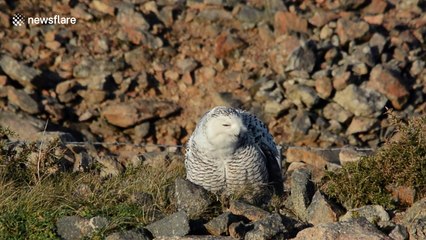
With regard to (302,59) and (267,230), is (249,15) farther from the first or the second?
(267,230)

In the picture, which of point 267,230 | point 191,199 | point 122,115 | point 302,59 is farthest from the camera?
point 302,59

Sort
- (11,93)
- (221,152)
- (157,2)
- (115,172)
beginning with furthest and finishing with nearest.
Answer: (157,2) → (11,93) → (115,172) → (221,152)

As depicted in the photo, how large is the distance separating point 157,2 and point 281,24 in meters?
2.58

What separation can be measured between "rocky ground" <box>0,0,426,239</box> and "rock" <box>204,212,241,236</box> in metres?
6.68

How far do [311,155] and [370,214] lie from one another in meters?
5.61

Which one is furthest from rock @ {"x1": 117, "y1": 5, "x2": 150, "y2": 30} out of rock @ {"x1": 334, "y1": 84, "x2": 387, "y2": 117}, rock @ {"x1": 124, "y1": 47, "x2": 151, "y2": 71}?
rock @ {"x1": 334, "y1": 84, "x2": 387, "y2": 117}

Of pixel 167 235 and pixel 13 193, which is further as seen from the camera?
pixel 13 193

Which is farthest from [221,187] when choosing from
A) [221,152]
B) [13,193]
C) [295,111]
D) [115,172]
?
[295,111]

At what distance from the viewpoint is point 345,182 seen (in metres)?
7.30

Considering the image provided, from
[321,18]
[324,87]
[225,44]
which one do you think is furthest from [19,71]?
[321,18]

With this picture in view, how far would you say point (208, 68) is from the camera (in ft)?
51.6

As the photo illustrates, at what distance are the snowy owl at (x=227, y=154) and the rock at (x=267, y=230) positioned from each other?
1.30 metres

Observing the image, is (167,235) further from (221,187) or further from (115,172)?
(115,172)

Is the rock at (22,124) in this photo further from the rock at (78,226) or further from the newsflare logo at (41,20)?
the rock at (78,226)
